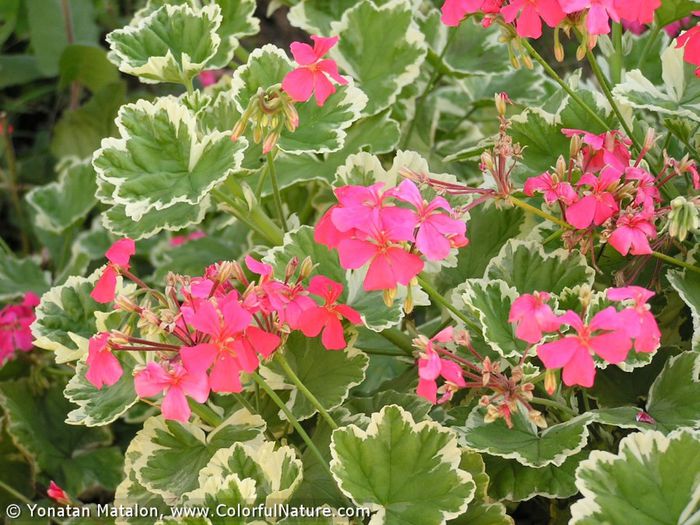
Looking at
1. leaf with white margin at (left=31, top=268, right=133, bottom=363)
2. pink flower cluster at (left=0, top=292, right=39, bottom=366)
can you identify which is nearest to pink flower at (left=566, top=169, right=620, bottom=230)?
leaf with white margin at (left=31, top=268, right=133, bottom=363)

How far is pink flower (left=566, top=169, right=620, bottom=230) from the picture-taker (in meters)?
0.90

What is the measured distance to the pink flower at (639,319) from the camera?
30.4 inches

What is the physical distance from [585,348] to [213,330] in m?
0.33

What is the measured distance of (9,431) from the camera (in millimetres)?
1397

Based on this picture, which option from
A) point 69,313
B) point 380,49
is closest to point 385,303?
point 69,313

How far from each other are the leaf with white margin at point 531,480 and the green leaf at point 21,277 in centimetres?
95

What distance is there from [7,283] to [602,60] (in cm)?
108

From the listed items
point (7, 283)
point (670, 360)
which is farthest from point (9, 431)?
point (670, 360)

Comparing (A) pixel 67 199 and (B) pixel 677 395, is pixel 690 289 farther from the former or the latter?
(A) pixel 67 199

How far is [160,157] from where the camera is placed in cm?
103

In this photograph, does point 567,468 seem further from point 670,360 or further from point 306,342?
point 306,342

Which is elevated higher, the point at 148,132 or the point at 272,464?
the point at 148,132

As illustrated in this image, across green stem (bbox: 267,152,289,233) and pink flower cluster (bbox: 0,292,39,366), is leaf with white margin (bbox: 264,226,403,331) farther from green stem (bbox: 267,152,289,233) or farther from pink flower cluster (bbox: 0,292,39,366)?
pink flower cluster (bbox: 0,292,39,366)

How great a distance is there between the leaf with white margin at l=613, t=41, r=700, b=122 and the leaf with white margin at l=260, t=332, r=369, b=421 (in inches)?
16.6
